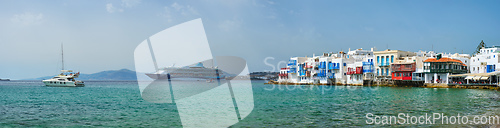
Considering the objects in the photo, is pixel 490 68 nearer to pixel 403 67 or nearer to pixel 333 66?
pixel 403 67

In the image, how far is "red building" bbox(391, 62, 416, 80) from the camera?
66.6 meters

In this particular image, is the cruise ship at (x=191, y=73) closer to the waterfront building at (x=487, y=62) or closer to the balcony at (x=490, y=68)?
the waterfront building at (x=487, y=62)

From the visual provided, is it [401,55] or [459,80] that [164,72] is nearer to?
[401,55]

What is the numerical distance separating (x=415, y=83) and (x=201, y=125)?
189 feet

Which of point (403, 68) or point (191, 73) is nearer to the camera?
point (403, 68)

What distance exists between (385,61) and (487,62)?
1658 centimetres

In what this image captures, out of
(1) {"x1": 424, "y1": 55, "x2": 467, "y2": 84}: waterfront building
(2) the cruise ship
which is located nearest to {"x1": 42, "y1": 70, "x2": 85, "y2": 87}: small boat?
(1) {"x1": 424, "y1": 55, "x2": 467, "y2": 84}: waterfront building

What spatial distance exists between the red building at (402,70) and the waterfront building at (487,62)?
976 cm

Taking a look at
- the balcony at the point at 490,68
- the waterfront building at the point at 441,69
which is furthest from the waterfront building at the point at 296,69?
the balcony at the point at 490,68

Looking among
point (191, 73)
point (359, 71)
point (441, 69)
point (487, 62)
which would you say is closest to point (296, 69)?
point (359, 71)

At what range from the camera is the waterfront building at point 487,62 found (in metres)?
59.2

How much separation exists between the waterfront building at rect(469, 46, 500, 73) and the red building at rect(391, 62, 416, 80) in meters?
9.76

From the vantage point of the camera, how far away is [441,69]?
62.0m

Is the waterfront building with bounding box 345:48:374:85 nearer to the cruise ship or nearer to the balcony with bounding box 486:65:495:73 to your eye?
the balcony with bounding box 486:65:495:73
